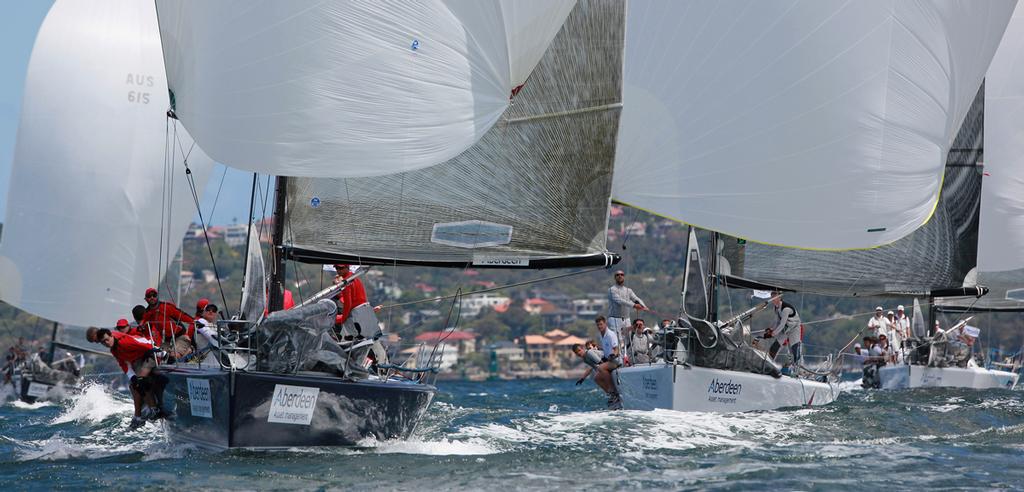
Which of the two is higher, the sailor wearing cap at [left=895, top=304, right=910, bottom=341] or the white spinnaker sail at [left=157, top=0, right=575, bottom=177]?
the white spinnaker sail at [left=157, top=0, right=575, bottom=177]

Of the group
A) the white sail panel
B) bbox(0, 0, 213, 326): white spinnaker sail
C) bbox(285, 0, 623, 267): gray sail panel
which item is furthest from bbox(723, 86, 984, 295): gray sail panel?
bbox(0, 0, 213, 326): white spinnaker sail

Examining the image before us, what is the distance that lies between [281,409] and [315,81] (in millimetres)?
3031

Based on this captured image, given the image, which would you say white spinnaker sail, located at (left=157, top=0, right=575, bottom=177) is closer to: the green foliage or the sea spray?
the sea spray

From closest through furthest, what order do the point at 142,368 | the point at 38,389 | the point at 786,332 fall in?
1. the point at 142,368
2. the point at 786,332
3. the point at 38,389

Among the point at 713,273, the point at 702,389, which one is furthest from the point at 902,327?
the point at 702,389

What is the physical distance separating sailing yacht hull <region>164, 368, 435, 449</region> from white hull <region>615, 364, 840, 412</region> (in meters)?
4.72

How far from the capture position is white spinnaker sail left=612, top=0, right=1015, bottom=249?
1634 cm

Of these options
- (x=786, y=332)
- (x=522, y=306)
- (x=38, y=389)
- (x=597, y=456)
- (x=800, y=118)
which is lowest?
(x=38, y=389)

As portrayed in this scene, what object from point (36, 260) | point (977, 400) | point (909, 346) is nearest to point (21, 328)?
point (36, 260)

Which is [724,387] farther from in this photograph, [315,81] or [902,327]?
[902,327]

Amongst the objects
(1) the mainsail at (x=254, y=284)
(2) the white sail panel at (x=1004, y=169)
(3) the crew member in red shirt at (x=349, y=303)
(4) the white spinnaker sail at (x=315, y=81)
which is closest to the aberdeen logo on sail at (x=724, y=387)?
(3) the crew member in red shirt at (x=349, y=303)

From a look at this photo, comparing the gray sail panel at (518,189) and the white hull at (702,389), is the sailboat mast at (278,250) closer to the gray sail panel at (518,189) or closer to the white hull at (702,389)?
the gray sail panel at (518,189)

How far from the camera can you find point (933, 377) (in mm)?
24906

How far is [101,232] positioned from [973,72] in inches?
670
